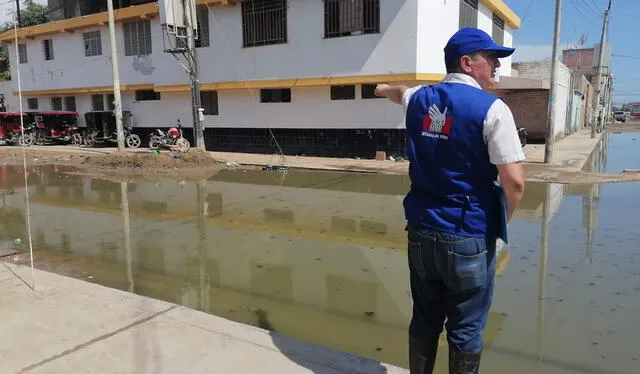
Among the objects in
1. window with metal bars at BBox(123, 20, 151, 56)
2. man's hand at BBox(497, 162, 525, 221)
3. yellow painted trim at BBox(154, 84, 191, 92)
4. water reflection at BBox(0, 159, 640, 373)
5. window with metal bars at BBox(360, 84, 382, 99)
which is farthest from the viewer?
window with metal bars at BBox(123, 20, 151, 56)

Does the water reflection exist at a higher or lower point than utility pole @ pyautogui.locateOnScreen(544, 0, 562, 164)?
lower

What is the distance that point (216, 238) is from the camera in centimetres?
674

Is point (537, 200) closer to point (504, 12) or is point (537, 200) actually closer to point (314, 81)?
point (314, 81)

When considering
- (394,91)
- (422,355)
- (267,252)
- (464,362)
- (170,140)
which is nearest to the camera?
(464,362)

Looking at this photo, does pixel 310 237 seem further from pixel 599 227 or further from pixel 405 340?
pixel 599 227

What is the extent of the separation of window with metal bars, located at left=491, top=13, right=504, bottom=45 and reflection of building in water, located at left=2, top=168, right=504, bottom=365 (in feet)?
43.5

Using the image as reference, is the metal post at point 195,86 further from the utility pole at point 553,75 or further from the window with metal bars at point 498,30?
the window with metal bars at point 498,30

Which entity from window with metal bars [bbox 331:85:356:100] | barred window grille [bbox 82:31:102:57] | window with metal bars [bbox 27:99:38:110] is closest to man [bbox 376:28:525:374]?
window with metal bars [bbox 331:85:356:100]

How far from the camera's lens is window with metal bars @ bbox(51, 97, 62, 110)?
2558 centimetres

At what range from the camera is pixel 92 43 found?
2312 cm

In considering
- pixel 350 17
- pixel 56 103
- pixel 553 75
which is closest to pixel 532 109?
pixel 553 75

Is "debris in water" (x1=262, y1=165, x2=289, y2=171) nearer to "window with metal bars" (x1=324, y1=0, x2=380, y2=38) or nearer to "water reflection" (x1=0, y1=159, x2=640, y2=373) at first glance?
"water reflection" (x1=0, y1=159, x2=640, y2=373)

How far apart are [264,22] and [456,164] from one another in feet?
54.0

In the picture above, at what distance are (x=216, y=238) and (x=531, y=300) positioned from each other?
396 cm
